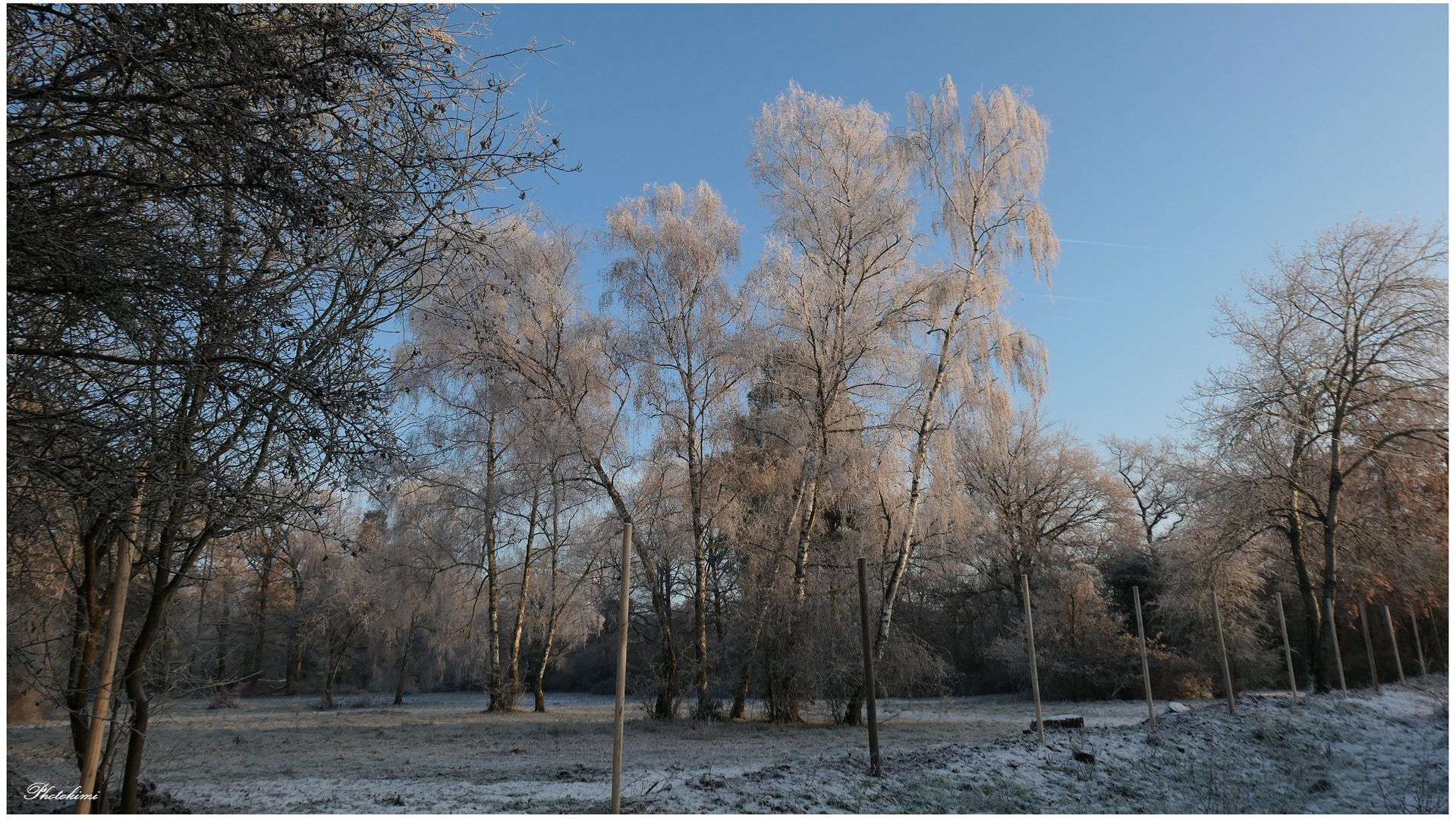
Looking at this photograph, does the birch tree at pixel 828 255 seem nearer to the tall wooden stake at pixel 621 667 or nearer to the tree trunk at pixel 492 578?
the tree trunk at pixel 492 578

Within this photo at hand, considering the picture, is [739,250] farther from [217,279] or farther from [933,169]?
[217,279]

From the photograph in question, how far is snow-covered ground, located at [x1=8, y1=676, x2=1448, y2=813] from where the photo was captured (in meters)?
6.46

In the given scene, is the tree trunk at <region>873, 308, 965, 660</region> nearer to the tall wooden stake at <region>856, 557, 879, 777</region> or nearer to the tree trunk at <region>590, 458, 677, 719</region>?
the tree trunk at <region>590, 458, 677, 719</region>

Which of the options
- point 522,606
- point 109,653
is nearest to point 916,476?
point 522,606

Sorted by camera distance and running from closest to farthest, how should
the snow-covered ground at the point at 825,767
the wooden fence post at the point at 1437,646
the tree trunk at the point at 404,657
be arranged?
the snow-covered ground at the point at 825,767
the wooden fence post at the point at 1437,646
the tree trunk at the point at 404,657

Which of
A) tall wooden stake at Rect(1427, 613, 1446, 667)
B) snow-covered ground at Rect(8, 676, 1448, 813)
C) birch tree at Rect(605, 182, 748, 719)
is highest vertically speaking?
birch tree at Rect(605, 182, 748, 719)

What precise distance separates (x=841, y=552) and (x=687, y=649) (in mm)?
3472

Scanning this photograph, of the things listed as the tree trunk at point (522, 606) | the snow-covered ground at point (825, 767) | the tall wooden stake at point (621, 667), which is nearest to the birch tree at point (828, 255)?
the snow-covered ground at point (825, 767)

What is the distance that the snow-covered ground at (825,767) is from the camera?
646 centimetres

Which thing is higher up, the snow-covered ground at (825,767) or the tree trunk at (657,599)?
the tree trunk at (657,599)

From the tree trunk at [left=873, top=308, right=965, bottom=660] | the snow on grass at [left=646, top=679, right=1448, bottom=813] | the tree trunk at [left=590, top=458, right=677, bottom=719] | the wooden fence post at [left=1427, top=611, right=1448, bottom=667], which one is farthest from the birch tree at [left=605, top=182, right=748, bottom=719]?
the wooden fence post at [left=1427, top=611, right=1448, bottom=667]

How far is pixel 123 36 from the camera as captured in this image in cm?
296

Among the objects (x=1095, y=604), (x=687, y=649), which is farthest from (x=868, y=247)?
(x=1095, y=604)

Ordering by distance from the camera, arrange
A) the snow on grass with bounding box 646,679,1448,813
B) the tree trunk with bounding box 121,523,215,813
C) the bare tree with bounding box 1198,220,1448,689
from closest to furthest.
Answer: the tree trunk with bounding box 121,523,215,813 → the snow on grass with bounding box 646,679,1448,813 → the bare tree with bounding box 1198,220,1448,689
